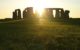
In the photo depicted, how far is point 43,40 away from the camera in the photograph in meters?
26.6

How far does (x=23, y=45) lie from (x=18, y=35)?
15.2ft

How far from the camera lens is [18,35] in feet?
96.1

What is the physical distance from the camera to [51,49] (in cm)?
2361

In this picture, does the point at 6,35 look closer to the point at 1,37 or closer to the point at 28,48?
the point at 1,37

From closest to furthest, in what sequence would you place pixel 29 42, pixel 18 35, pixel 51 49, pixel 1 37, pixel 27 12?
1. pixel 51 49
2. pixel 29 42
3. pixel 1 37
4. pixel 18 35
5. pixel 27 12

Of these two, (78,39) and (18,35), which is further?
(18,35)

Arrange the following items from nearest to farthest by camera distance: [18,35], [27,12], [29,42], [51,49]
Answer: [51,49]
[29,42]
[18,35]
[27,12]

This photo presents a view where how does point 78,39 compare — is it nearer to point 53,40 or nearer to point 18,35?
point 53,40

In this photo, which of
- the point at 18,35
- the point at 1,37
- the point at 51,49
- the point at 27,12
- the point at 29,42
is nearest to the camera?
the point at 51,49

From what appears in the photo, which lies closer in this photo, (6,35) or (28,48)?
(28,48)

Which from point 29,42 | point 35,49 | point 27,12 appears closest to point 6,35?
point 29,42

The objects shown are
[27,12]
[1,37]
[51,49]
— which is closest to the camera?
[51,49]

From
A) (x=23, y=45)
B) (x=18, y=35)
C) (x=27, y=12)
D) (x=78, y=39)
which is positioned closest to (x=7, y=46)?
(x=23, y=45)

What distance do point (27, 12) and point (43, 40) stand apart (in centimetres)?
5159
